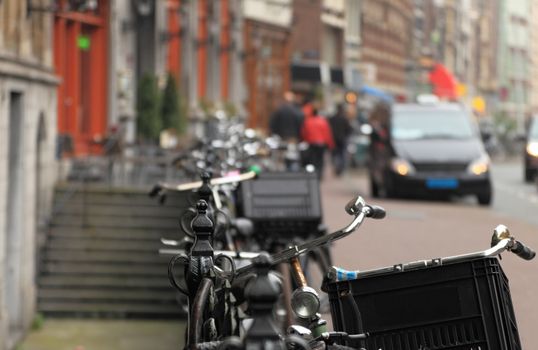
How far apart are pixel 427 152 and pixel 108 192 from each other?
5.61 metres

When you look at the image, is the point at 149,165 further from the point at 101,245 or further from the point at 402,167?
the point at 402,167

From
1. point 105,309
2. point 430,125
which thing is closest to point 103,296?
point 105,309

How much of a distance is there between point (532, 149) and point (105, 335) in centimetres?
1660

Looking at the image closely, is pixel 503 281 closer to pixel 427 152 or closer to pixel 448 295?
pixel 448 295

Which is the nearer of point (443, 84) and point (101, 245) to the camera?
point (101, 245)

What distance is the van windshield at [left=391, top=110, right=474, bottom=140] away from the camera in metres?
25.6

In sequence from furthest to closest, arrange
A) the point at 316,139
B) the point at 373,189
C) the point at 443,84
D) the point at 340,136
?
the point at 443,84
the point at 340,136
the point at 316,139
the point at 373,189

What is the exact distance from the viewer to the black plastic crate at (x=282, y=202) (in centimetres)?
1212

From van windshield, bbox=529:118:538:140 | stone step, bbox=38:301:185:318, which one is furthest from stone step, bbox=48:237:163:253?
van windshield, bbox=529:118:538:140

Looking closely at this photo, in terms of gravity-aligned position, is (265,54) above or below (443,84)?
below

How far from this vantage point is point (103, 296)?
2100 cm

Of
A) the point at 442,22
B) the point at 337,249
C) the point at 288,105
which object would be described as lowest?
the point at 337,249

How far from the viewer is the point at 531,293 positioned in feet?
27.9

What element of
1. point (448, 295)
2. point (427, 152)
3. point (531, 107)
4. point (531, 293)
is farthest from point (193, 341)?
point (531, 107)
